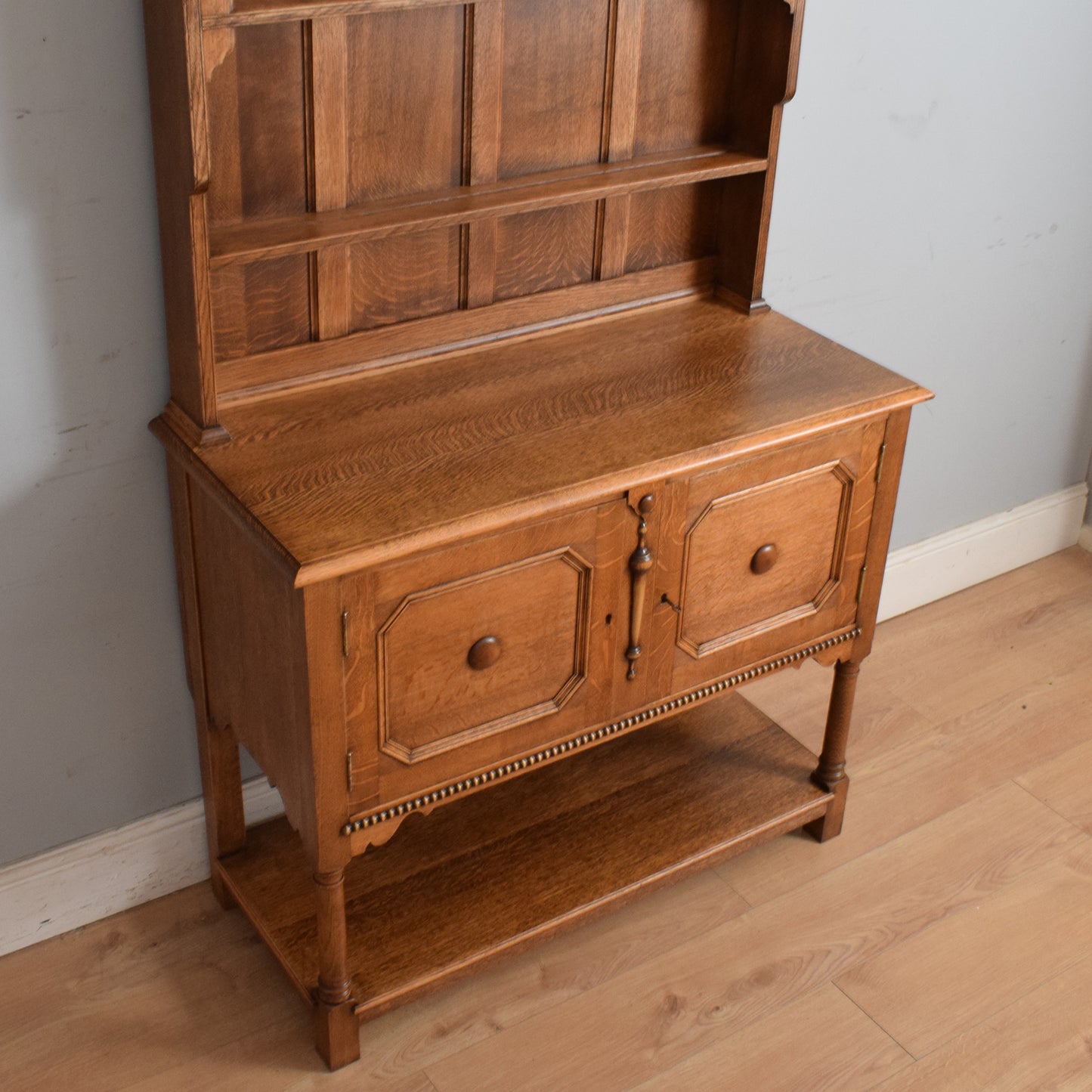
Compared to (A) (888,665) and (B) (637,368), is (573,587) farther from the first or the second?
(A) (888,665)

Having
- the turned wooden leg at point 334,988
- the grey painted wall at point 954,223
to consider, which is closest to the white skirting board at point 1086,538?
the grey painted wall at point 954,223

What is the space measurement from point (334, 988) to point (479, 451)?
2.54 ft

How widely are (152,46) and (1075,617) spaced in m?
2.29

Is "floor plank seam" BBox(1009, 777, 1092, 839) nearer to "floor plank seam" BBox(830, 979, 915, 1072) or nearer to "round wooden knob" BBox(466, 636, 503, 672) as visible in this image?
"floor plank seam" BBox(830, 979, 915, 1072)

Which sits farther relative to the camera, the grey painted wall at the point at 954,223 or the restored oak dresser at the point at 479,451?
the grey painted wall at the point at 954,223

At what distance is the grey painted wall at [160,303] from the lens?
173 cm

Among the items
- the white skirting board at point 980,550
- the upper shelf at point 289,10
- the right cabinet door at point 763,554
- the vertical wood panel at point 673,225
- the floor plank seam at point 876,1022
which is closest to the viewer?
the upper shelf at point 289,10

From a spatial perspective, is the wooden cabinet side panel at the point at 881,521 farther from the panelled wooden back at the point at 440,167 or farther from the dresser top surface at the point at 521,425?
the panelled wooden back at the point at 440,167

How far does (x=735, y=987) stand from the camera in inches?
84.7

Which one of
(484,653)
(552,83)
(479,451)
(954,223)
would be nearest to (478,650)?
(484,653)

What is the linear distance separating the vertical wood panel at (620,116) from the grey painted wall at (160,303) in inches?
14.7

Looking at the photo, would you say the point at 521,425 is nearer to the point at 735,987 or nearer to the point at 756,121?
the point at 756,121

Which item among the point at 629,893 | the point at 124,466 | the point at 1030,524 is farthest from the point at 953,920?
the point at 124,466

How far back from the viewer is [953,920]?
229cm
